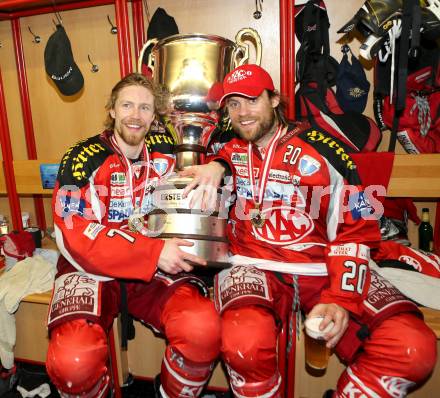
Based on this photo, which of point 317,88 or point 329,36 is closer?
point 317,88

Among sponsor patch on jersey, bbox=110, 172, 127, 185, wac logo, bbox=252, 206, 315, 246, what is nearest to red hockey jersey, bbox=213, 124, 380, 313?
wac logo, bbox=252, 206, 315, 246

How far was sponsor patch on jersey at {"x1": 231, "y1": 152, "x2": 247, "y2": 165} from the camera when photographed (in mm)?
1421

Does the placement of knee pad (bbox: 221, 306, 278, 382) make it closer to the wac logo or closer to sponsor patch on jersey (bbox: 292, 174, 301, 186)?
the wac logo

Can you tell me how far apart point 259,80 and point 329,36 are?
776 mm

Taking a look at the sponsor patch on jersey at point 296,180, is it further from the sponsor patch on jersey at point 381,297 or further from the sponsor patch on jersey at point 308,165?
the sponsor patch on jersey at point 381,297

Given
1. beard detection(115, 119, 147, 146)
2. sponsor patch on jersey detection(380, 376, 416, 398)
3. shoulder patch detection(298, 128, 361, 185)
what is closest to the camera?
sponsor patch on jersey detection(380, 376, 416, 398)

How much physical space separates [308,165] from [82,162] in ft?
2.63

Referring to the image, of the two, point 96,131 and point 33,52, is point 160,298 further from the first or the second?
point 33,52

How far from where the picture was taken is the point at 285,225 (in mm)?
1349

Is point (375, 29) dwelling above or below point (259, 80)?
above

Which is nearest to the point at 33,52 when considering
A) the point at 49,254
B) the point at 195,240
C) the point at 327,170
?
the point at 49,254

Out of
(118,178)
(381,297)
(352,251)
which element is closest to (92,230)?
(118,178)

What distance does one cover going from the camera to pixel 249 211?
1389 mm

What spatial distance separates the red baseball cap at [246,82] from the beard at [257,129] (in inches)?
3.8
